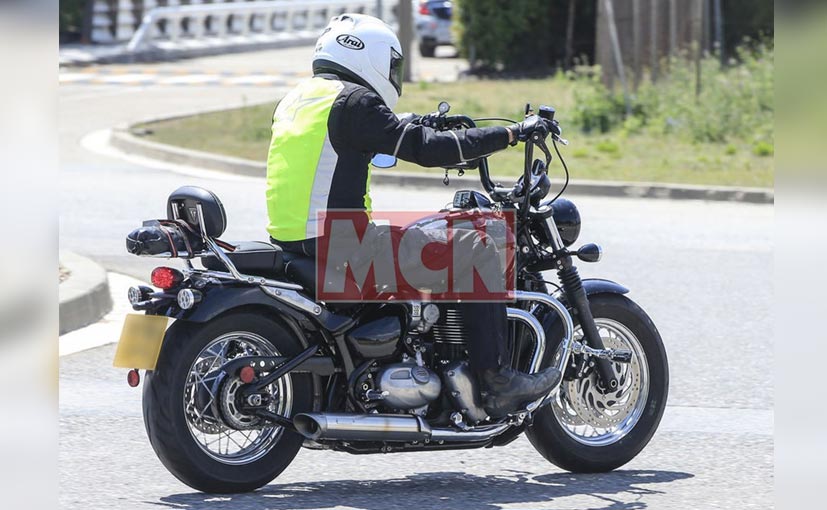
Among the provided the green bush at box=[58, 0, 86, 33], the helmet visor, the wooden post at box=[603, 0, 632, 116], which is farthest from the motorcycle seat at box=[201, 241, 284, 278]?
the green bush at box=[58, 0, 86, 33]

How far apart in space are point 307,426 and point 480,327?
0.70 meters

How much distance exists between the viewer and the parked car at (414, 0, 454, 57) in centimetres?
3067

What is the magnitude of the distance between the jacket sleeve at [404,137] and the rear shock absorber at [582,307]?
619mm

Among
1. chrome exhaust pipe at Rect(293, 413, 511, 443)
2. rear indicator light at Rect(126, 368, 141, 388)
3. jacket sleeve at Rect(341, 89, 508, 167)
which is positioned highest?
jacket sleeve at Rect(341, 89, 508, 167)

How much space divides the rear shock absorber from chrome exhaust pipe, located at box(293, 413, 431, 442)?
779mm

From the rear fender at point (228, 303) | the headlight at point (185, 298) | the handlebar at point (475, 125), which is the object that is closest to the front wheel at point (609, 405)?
the handlebar at point (475, 125)

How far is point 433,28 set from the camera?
30.7 meters

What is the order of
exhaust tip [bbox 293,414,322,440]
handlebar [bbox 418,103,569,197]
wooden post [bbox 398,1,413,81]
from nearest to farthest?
exhaust tip [bbox 293,414,322,440] → handlebar [bbox 418,103,569,197] → wooden post [bbox 398,1,413,81]

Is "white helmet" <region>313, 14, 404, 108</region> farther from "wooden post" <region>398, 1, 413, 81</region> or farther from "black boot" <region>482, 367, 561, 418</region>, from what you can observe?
"wooden post" <region>398, 1, 413, 81</region>

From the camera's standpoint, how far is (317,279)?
199 inches

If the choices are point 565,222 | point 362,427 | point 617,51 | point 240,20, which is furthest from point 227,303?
point 240,20

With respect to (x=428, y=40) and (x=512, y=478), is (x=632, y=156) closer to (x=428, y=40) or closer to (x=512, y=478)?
(x=512, y=478)

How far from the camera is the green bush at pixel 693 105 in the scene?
17.6 meters
